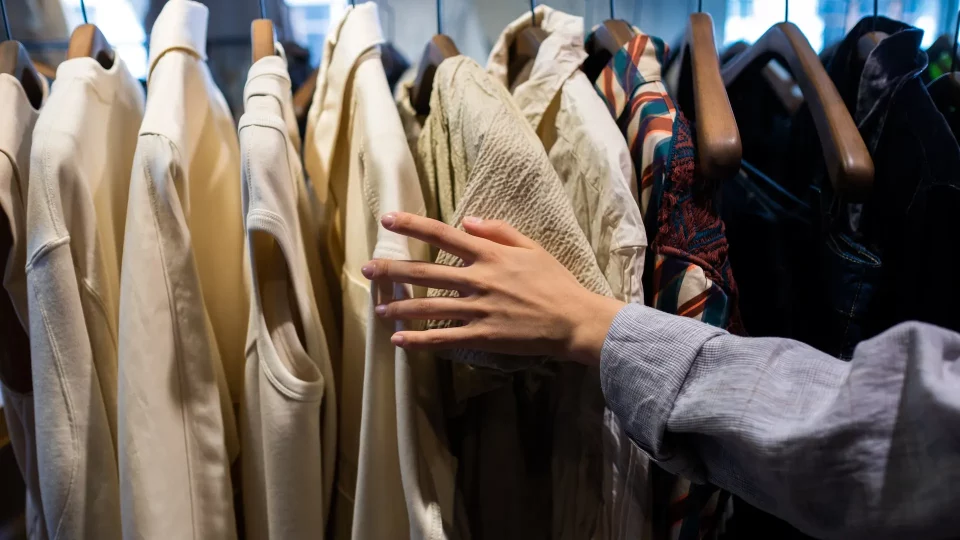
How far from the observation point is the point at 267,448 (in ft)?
1.68

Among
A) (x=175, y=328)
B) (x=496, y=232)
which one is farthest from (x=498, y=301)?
(x=175, y=328)

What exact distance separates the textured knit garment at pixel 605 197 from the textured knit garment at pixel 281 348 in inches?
8.4

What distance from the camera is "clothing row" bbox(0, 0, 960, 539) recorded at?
1.62 feet

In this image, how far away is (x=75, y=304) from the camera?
19.8 inches

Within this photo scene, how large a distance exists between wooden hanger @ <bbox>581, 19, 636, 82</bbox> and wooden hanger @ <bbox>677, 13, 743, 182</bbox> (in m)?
0.06

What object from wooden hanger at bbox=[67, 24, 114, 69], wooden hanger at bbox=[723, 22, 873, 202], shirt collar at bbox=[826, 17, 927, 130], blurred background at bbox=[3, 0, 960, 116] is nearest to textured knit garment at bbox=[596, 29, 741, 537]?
wooden hanger at bbox=[723, 22, 873, 202]

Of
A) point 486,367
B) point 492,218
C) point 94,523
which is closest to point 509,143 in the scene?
point 492,218

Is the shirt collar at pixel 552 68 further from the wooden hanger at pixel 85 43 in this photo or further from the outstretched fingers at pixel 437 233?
the wooden hanger at pixel 85 43

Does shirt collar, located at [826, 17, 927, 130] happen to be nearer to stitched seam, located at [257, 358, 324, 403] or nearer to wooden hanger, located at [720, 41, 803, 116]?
wooden hanger, located at [720, 41, 803, 116]

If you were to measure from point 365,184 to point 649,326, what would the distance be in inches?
10.2

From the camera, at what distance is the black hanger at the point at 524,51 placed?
706 millimetres

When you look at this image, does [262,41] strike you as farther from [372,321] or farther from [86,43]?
[372,321]

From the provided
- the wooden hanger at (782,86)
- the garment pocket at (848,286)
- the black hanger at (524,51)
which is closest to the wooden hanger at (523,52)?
the black hanger at (524,51)

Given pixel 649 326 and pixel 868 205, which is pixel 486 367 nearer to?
pixel 649 326
